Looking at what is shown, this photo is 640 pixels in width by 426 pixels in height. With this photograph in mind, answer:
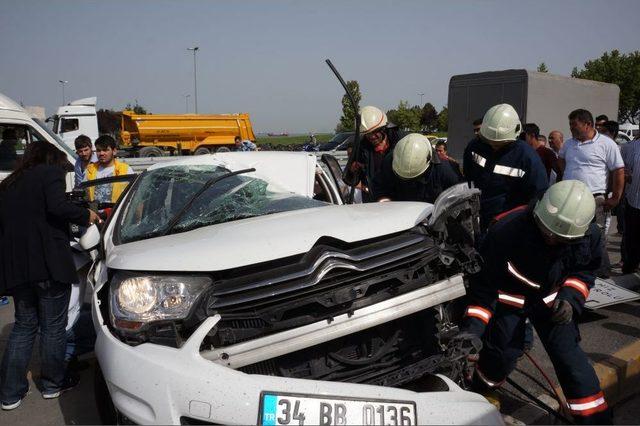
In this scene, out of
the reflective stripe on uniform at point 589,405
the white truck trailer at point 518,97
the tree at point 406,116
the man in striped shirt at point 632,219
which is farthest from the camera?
the tree at point 406,116

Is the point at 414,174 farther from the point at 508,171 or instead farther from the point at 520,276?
the point at 520,276

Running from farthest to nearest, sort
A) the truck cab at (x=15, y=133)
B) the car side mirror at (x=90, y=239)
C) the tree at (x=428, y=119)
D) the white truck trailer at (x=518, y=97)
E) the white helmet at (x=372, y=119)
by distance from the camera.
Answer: the tree at (x=428, y=119) → the white truck trailer at (x=518, y=97) → the truck cab at (x=15, y=133) → the white helmet at (x=372, y=119) → the car side mirror at (x=90, y=239)

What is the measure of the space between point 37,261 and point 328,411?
2342mm

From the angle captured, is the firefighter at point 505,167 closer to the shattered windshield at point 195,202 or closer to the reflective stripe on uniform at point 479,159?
the reflective stripe on uniform at point 479,159

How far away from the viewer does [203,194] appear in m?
3.07

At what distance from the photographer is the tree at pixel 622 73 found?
39.9m

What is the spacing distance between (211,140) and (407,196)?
2338 centimetres

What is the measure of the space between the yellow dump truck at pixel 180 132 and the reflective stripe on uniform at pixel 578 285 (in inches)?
945

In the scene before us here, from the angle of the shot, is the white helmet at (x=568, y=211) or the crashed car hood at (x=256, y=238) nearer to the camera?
the crashed car hood at (x=256, y=238)

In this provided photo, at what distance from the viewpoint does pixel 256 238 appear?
2.26 metres

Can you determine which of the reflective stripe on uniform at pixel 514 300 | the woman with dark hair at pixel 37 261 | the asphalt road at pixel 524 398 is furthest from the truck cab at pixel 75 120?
the reflective stripe on uniform at pixel 514 300

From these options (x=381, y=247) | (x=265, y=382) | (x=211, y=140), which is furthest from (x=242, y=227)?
(x=211, y=140)

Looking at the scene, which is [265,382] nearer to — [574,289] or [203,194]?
[203,194]

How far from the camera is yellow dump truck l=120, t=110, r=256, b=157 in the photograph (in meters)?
25.6
